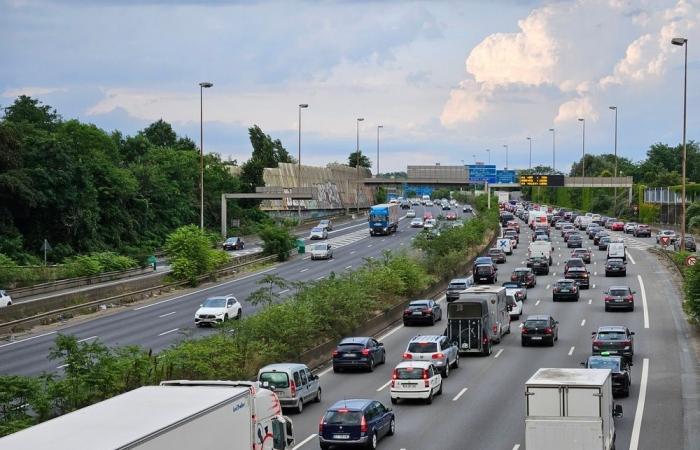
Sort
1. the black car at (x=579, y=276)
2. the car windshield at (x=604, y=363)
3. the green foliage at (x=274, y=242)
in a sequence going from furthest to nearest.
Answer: the green foliage at (x=274, y=242)
the black car at (x=579, y=276)
the car windshield at (x=604, y=363)

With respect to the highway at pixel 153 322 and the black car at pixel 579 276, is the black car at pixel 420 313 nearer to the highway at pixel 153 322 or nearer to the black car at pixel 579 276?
the highway at pixel 153 322

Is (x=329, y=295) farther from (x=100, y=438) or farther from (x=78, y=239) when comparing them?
(x=78, y=239)

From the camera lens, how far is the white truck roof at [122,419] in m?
15.0

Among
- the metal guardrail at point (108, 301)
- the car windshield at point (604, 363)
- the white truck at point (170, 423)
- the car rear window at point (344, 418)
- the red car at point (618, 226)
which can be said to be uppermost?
the white truck at point (170, 423)

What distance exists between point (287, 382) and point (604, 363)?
9988mm

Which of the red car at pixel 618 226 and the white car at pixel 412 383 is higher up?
the red car at pixel 618 226

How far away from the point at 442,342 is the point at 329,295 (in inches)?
352

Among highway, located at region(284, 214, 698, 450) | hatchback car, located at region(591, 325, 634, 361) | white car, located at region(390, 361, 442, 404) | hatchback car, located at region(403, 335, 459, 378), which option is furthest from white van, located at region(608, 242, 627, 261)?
white car, located at region(390, 361, 442, 404)

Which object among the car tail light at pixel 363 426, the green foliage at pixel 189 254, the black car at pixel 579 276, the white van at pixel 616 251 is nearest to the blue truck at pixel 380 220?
the white van at pixel 616 251

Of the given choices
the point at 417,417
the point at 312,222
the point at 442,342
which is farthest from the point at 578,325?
the point at 312,222

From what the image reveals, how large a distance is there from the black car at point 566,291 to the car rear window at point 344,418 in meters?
37.3

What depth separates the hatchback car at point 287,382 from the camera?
32531 mm

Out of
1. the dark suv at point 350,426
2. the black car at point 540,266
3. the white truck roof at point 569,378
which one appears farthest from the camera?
the black car at point 540,266

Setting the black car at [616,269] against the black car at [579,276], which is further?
the black car at [616,269]
